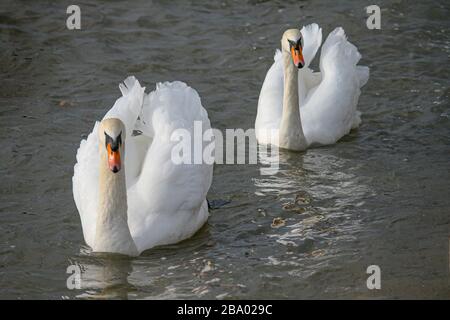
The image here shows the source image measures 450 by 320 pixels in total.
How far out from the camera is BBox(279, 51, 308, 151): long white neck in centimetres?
996

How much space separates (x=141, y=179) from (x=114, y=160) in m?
0.77

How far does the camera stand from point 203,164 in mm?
8211

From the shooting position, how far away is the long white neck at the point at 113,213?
25.1 feet

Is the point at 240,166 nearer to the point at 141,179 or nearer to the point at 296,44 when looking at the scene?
the point at 296,44

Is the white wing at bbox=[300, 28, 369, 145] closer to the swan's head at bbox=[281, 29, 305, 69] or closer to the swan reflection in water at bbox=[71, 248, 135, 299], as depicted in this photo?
the swan's head at bbox=[281, 29, 305, 69]

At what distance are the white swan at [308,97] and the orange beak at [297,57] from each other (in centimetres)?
1

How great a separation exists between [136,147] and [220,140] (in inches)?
74.5

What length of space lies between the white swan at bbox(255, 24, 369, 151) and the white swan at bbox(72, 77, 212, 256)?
1646mm

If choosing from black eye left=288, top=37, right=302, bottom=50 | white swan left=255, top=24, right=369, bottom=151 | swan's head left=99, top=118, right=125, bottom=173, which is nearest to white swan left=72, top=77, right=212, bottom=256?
swan's head left=99, top=118, right=125, bottom=173

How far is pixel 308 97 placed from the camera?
10688 millimetres

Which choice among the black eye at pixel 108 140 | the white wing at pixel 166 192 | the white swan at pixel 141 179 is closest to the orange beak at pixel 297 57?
the white swan at pixel 141 179

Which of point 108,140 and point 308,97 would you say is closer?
point 108,140

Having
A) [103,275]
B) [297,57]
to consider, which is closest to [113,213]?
[103,275]

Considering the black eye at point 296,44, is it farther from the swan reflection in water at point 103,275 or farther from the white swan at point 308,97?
the swan reflection in water at point 103,275
